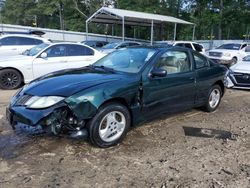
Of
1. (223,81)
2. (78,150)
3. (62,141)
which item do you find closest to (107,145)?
(78,150)

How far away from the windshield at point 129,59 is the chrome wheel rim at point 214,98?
2200 mm

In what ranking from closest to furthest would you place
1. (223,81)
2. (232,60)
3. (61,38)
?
(223,81) < (232,60) < (61,38)

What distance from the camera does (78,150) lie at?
14.6 ft

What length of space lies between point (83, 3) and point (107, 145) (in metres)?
47.5

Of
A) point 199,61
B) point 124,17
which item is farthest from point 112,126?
point 124,17

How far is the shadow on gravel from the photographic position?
207 inches

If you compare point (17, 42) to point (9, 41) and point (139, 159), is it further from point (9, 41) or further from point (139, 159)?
point (139, 159)

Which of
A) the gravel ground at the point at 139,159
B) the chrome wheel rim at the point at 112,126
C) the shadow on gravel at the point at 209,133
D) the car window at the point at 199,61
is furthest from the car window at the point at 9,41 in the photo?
the chrome wheel rim at the point at 112,126

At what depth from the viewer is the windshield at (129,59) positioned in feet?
16.8

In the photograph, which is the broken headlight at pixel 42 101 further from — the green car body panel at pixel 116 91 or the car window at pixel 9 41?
the car window at pixel 9 41

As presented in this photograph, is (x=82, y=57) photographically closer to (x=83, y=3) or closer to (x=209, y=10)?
(x=209, y=10)

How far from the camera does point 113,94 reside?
4402mm

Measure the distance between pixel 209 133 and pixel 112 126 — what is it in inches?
75.2

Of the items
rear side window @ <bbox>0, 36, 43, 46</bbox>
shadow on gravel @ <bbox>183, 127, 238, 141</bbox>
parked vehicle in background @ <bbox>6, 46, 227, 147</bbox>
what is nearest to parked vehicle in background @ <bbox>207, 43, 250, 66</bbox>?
rear side window @ <bbox>0, 36, 43, 46</bbox>
